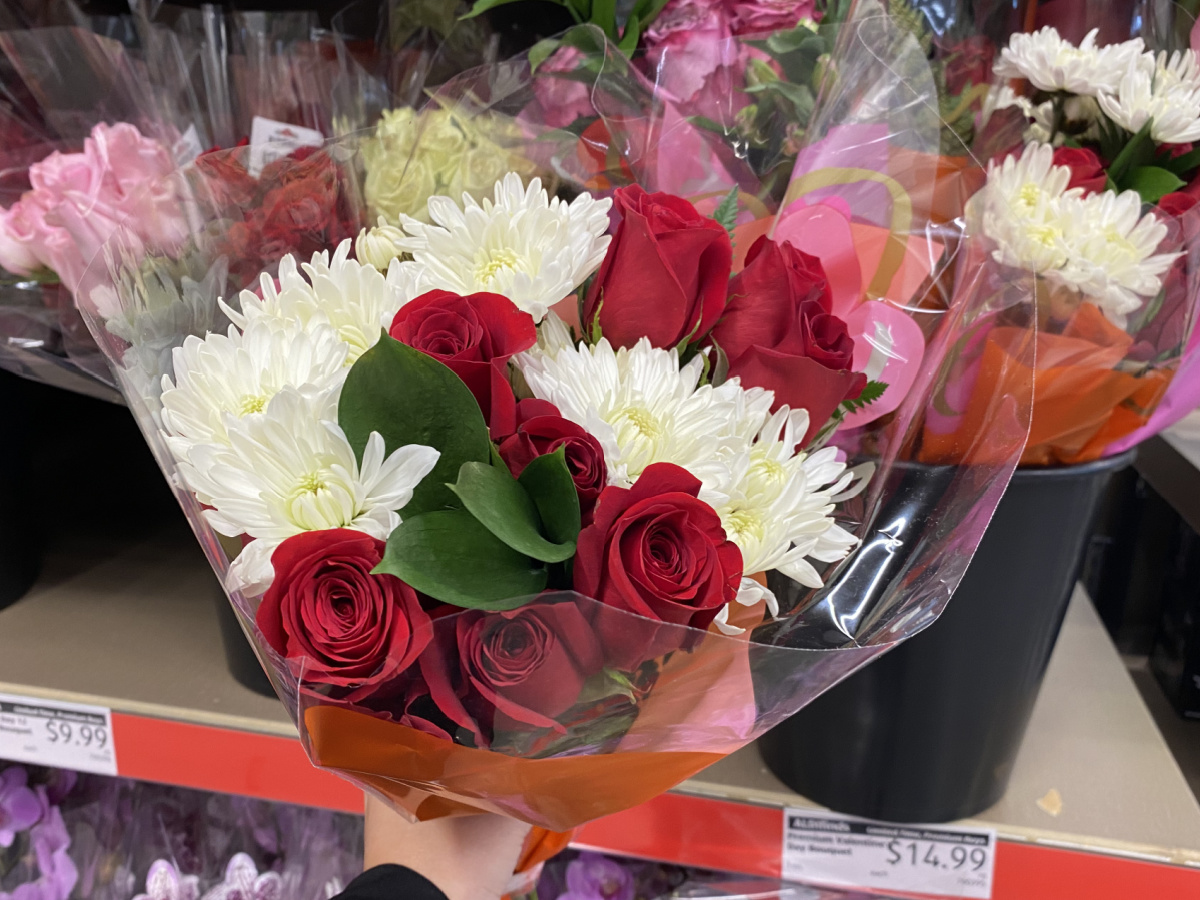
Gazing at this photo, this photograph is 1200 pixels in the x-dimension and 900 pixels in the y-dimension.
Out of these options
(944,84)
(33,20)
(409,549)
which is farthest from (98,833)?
(944,84)

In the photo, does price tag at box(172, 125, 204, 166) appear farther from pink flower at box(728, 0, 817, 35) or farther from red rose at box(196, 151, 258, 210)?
pink flower at box(728, 0, 817, 35)

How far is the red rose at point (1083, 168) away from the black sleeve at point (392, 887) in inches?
21.4

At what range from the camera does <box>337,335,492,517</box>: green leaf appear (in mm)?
325

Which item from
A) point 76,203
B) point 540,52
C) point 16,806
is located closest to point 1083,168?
point 540,52

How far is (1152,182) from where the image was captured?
0.58m

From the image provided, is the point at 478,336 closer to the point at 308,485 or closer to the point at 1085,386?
the point at 308,485

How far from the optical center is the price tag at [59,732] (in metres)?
0.76

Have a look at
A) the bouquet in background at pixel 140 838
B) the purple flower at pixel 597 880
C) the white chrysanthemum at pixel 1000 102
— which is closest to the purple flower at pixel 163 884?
the bouquet in background at pixel 140 838

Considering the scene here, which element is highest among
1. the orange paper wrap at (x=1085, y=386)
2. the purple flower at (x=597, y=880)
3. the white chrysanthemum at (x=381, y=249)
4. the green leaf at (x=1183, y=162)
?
the white chrysanthemum at (x=381, y=249)

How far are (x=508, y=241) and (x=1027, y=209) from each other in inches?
13.3

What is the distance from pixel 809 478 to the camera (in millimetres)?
383

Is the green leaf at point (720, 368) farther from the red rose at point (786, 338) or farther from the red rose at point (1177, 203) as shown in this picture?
the red rose at point (1177, 203)

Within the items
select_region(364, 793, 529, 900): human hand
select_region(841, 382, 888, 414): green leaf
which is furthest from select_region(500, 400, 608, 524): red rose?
select_region(364, 793, 529, 900): human hand

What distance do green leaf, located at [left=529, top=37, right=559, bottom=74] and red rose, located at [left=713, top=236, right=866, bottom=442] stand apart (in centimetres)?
28
